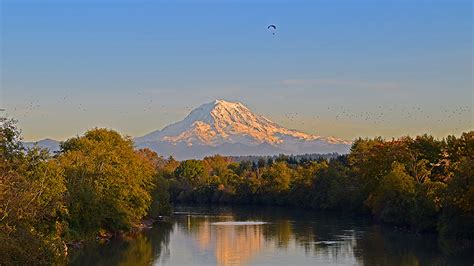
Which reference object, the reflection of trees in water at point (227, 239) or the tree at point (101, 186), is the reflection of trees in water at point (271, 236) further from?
the tree at point (101, 186)

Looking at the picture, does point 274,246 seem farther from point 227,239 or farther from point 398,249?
point 398,249

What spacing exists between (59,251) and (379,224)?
3541cm

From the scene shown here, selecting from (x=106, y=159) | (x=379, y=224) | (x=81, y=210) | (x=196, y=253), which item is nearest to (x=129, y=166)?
(x=106, y=159)

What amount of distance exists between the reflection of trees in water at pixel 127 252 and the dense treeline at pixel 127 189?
1580 mm

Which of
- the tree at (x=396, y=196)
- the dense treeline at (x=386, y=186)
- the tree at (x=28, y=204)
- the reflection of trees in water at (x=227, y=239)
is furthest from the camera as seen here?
the tree at (x=396, y=196)

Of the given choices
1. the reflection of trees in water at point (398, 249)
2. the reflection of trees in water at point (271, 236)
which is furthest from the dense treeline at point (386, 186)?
the reflection of trees in water at point (271, 236)

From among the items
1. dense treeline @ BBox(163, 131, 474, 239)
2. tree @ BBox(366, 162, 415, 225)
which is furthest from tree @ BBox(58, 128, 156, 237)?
dense treeline @ BBox(163, 131, 474, 239)

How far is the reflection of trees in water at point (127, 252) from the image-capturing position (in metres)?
45.9

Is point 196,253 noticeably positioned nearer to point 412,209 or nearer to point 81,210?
point 81,210

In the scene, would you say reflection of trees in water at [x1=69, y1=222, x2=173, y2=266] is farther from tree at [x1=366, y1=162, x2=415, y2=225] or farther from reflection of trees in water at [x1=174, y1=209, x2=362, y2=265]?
tree at [x1=366, y1=162, x2=415, y2=225]

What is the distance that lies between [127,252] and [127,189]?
951 cm

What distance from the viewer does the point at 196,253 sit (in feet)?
165

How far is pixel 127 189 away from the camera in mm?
59250

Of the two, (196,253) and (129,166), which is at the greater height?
(129,166)
